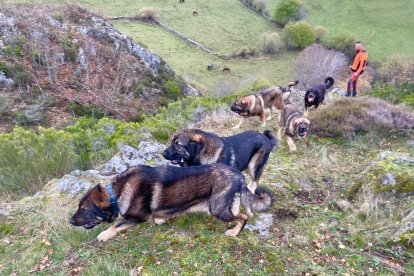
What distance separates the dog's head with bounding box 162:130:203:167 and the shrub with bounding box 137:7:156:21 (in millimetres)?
45288

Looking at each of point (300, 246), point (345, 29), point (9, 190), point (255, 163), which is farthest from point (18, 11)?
point (345, 29)

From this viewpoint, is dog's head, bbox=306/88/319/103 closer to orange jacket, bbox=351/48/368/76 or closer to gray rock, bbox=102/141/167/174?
orange jacket, bbox=351/48/368/76

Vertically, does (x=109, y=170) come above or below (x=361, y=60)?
below

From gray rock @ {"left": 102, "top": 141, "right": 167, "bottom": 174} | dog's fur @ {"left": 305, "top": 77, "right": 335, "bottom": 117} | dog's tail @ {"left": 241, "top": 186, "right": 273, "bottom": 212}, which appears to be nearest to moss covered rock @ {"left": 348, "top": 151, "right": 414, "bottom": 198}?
dog's tail @ {"left": 241, "top": 186, "right": 273, "bottom": 212}

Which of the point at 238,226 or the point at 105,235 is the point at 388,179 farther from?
the point at 105,235

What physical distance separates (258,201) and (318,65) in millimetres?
38460

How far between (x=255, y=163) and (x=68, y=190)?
138 inches

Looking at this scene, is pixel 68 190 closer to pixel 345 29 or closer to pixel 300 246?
pixel 300 246

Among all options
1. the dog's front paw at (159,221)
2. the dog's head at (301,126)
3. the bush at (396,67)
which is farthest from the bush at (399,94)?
the bush at (396,67)

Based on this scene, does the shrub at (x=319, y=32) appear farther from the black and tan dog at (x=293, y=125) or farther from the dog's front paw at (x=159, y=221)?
the dog's front paw at (x=159, y=221)

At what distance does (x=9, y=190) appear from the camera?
711 centimetres

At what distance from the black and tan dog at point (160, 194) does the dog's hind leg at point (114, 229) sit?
0.02m

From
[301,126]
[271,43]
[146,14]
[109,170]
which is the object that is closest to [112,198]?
[109,170]

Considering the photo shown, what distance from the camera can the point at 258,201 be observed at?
4820mm
